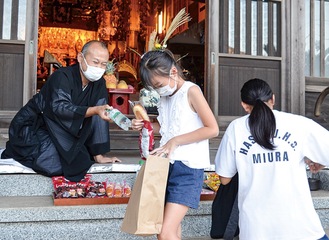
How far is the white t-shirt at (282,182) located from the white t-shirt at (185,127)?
34 cm

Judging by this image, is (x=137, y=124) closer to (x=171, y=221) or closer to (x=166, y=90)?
(x=166, y=90)

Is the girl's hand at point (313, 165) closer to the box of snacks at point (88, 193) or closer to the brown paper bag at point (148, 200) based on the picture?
the brown paper bag at point (148, 200)

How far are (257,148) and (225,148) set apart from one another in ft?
0.64

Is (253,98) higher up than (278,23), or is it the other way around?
(278,23)

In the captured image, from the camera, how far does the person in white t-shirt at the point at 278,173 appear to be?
183cm

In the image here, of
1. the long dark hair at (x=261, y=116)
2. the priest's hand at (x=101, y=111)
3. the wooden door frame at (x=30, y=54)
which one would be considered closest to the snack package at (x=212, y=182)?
the priest's hand at (x=101, y=111)

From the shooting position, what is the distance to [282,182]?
1.83 m

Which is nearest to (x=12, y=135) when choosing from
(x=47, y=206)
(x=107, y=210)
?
(x=47, y=206)

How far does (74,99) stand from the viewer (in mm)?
3262

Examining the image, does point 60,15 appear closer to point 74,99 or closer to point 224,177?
point 74,99

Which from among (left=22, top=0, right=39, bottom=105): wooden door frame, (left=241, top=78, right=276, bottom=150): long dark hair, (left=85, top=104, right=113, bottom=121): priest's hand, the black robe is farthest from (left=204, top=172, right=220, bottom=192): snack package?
(left=22, top=0, right=39, bottom=105): wooden door frame

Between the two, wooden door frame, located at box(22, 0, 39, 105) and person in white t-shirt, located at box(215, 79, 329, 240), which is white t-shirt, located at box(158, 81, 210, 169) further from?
wooden door frame, located at box(22, 0, 39, 105)

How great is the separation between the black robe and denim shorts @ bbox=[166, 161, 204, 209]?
118cm

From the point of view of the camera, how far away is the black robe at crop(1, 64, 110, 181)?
315cm
